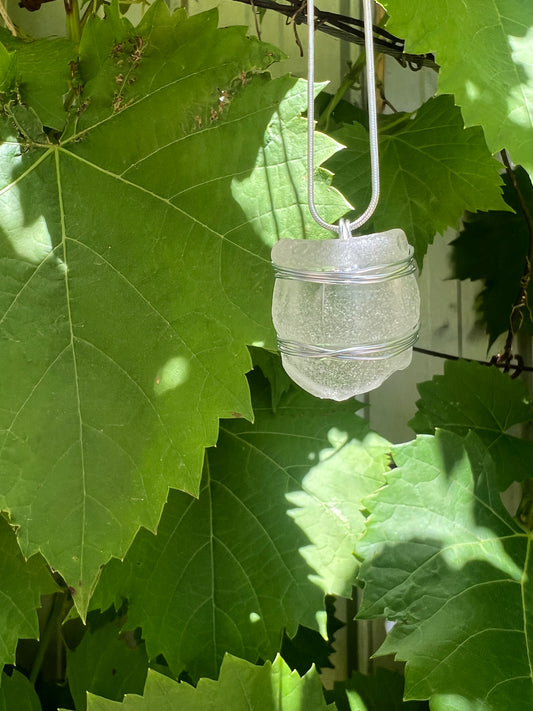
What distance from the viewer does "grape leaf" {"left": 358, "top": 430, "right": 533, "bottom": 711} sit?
0.76 m

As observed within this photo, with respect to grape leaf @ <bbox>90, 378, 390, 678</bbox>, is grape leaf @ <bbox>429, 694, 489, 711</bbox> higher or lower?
lower

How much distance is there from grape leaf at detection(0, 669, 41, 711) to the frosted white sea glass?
0.73 m

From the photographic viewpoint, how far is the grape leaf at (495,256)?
48.0 inches

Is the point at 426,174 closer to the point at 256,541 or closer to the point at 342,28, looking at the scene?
the point at 342,28

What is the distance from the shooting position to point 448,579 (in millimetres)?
798

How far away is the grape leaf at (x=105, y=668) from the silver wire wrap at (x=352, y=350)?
70cm

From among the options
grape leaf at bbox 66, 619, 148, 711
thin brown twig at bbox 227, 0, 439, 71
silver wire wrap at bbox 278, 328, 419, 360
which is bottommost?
grape leaf at bbox 66, 619, 148, 711

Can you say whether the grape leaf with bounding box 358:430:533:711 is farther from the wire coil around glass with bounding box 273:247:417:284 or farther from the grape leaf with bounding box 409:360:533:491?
the wire coil around glass with bounding box 273:247:417:284

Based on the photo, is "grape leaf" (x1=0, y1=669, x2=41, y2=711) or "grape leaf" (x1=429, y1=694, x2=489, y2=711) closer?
"grape leaf" (x1=429, y1=694, x2=489, y2=711)

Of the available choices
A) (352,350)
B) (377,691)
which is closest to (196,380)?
(352,350)

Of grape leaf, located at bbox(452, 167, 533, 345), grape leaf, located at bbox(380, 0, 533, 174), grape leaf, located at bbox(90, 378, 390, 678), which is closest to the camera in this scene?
grape leaf, located at bbox(380, 0, 533, 174)

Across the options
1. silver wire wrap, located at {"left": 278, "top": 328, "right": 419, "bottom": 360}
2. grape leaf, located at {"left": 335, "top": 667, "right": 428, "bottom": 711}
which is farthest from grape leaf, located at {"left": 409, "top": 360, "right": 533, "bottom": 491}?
silver wire wrap, located at {"left": 278, "top": 328, "right": 419, "bottom": 360}

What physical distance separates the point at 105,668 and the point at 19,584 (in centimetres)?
27

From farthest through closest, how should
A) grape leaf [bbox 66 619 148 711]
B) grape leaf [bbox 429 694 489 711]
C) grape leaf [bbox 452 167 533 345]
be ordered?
grape leaf [bbox 452 167 533 345] → grape leaf [bbox 66 619 148 711] → grape leaf [bbox 429 694 489 711]
